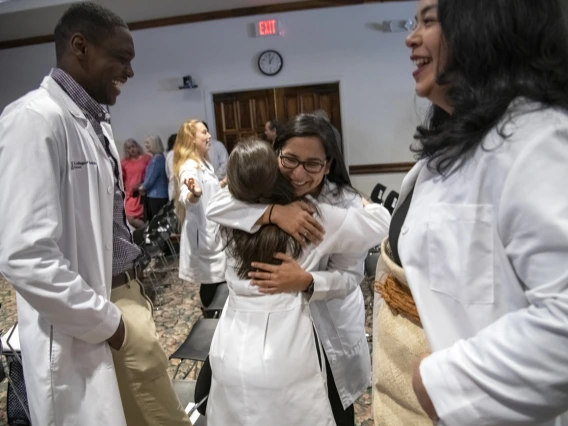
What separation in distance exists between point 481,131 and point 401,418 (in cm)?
63

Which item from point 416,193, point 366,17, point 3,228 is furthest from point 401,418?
point 366,17

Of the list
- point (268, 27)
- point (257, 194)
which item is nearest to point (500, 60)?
point (257, 194)

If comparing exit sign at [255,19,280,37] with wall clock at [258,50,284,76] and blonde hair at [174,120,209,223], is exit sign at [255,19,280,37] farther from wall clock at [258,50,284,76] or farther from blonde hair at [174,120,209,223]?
blonde hair at [174,120,209,223]

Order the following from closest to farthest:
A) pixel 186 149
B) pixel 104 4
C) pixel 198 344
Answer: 1. pixel 198 344
2. pixel 186 149
3. pixel 104 4

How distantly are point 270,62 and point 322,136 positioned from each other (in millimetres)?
5374

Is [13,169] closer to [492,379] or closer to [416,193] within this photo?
[416,193]

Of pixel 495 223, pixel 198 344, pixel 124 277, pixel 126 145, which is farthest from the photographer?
pixel 126 145

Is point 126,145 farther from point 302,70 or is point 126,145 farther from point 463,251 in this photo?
point 463,251

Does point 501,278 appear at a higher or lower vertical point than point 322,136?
lower

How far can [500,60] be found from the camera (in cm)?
66

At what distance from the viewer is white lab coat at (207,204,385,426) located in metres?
1.14

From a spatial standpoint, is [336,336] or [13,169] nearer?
[13,169]

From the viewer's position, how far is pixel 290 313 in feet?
3.95

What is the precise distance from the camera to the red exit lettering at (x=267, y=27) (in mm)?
6180
